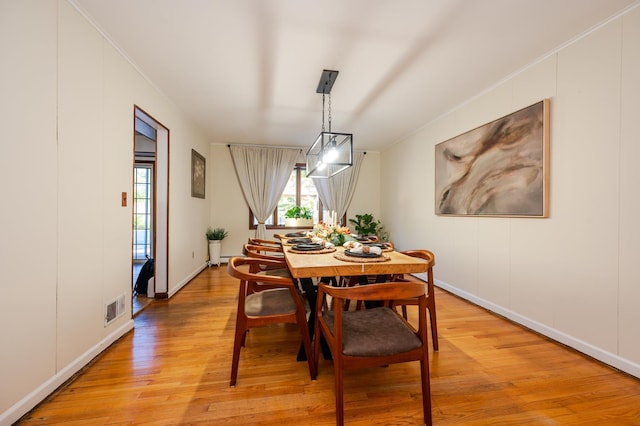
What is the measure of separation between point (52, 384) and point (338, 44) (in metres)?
3.13

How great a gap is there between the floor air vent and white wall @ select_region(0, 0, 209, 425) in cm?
6

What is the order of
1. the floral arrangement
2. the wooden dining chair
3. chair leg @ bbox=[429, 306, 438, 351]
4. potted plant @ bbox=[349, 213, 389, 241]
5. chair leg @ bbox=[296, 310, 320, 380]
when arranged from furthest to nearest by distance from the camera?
potted plant @ bbox=[349, 213, 389, 241]
the floral arrangement
the wooden dining chair
chair leg @ bbox=[429, 306, 438, 351]
chair leg @ bbox=[296, 310, 320, 380]

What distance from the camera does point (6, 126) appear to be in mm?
1350

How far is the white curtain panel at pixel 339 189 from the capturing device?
587cm

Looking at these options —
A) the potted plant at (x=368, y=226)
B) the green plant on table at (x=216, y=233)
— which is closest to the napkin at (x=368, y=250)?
the potted plant at (x=368, y=226)

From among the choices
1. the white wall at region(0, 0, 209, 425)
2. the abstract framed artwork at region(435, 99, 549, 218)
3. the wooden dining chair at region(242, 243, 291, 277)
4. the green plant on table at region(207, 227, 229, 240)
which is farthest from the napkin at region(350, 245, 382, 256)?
A: the green plant on table at region(207, 227, 229, 240)

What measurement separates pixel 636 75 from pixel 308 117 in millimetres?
3241

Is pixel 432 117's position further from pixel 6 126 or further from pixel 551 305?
pixel 6 126

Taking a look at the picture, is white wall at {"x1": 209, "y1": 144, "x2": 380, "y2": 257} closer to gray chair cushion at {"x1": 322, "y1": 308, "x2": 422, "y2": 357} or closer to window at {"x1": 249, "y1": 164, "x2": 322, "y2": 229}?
window at {"x1": 249, "y1": 164, "x2": 322, "y2": 229}

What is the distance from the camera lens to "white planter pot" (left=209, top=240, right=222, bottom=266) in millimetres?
5172

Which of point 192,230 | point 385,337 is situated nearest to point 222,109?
point 192,230

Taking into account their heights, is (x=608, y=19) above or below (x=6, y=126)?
above

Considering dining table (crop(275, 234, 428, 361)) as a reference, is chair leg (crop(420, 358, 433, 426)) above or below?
below

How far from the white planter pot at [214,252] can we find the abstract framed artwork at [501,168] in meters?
4.12
